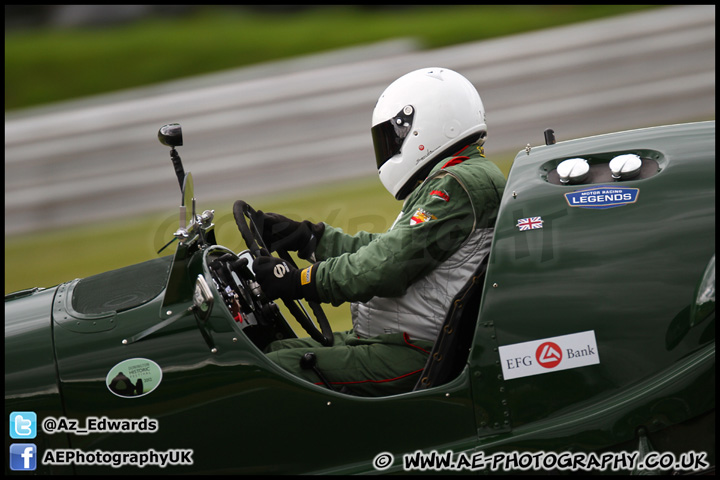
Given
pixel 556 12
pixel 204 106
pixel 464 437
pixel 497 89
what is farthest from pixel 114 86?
pixel 464 437

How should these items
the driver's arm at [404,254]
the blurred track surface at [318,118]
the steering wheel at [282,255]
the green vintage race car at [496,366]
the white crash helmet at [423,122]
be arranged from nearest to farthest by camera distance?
the green vintage race car at [496,366] → the driver's arm at [404,254] → the steering wheel at [282,255] → the white crash helmet at [423,122] → the blurred track surface at [318,118]

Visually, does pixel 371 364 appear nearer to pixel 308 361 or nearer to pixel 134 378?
pixel 308 361

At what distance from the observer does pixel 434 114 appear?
2939mm

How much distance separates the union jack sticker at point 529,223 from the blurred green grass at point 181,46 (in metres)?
7.98

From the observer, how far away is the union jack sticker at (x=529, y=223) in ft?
7.76

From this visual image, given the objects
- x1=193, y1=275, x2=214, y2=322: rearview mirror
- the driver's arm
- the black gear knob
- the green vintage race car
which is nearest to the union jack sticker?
the green vintage race car

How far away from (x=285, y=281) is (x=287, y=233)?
1.94 feet

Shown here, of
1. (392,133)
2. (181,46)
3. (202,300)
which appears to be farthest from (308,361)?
(181,46)

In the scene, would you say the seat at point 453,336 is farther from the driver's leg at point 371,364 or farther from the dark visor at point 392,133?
the dark visor at point 392,133

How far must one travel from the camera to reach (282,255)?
321 centimetres

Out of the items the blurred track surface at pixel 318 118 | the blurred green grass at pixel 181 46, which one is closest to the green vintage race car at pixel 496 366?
the blurred track surface at pixel 318 118

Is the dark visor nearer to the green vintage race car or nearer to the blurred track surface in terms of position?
the green vintage race car

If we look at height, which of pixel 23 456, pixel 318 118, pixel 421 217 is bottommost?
pixel 23 456

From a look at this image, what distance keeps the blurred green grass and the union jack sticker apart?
7.98 m
